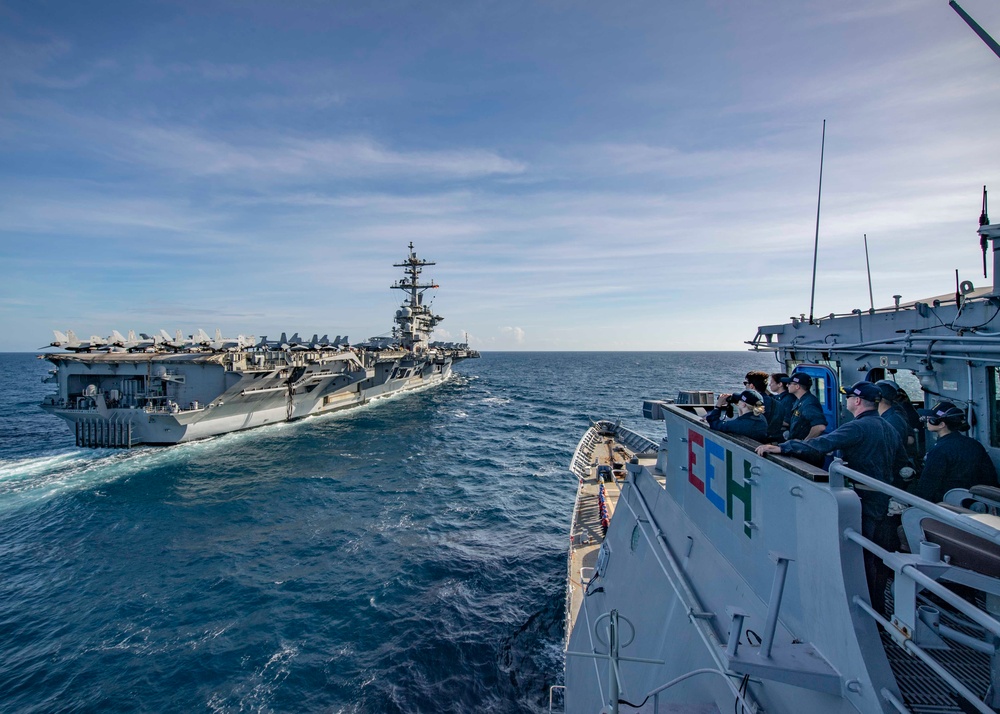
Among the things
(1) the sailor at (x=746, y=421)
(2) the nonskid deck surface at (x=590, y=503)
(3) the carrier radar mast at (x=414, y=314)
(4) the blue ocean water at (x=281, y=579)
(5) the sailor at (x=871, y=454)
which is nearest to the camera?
(5) the sailor at (x=871, y=454)

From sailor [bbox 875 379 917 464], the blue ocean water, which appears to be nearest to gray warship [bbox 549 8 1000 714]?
sailor [bbox 875 379 917 464]

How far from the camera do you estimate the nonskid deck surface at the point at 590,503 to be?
901 cm

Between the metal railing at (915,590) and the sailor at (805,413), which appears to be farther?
the sailor at (805,413)

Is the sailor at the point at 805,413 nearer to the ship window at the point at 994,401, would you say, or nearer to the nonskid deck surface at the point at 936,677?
the ship window at the point at 994,401

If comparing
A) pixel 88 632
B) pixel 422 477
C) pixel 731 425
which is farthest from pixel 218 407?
pixel 731 425

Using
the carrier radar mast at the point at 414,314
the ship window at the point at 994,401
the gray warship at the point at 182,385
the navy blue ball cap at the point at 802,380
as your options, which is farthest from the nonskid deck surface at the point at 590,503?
the carrier radar mast at the point at 414,314

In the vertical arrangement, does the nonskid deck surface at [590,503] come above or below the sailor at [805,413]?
below

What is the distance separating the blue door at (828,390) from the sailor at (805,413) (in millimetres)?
2365

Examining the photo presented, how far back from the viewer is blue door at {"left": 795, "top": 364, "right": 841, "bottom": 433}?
7.05 meters

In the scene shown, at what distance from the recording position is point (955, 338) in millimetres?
4617

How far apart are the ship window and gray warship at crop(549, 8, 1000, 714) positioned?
12 mm

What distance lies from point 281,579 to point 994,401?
44.8 feet

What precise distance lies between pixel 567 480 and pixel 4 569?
17607 millimetres

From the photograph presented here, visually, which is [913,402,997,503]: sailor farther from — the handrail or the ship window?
the handrail
